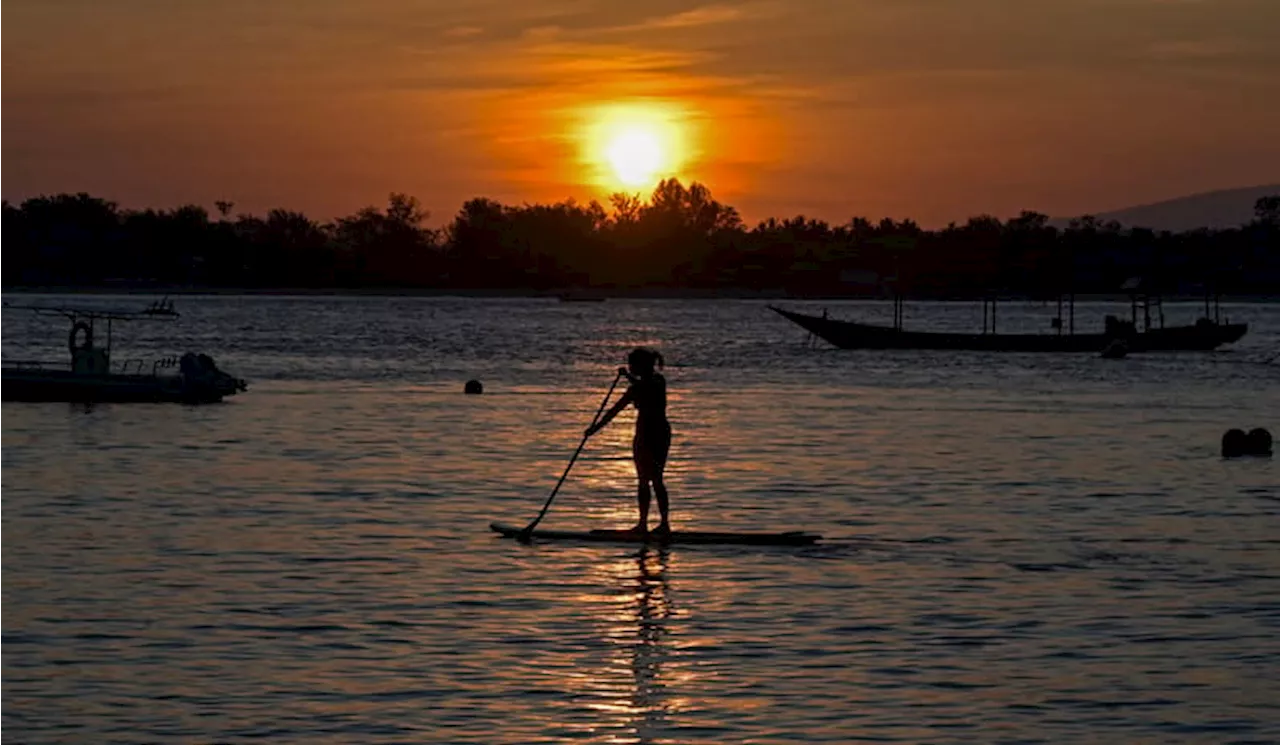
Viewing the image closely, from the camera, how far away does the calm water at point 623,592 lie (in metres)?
17.9

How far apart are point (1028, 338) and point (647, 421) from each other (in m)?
106

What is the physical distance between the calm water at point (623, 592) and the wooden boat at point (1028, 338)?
76696mm

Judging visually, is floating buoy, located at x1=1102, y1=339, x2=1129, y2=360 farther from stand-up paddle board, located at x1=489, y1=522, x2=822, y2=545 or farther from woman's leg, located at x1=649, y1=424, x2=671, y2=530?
woman's leg, located at x1=649, y1=424, x2=671, y2=530

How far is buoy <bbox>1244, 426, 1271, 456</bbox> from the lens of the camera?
4803 cm

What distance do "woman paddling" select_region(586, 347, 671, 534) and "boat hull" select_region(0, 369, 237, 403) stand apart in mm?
38951

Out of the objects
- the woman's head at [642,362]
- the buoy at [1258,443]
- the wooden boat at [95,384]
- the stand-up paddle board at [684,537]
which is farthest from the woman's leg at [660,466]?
the wooden boat at [95,384]

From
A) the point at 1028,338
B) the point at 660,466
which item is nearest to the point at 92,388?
the point at 660,466

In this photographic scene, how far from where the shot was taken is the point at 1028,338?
13150cm

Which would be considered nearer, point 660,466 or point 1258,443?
point 660,466

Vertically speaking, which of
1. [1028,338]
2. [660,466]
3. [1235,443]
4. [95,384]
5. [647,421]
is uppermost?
[647,421]

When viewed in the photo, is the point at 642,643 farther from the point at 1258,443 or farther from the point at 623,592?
the point at 1258,443

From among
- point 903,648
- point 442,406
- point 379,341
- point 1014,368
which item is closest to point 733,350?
point 379,341

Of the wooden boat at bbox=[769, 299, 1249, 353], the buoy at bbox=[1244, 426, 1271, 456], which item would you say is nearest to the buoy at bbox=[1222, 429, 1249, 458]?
the buoy at bbox=[1244, 426, 1271, 456]

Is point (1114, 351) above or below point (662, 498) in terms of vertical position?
below
